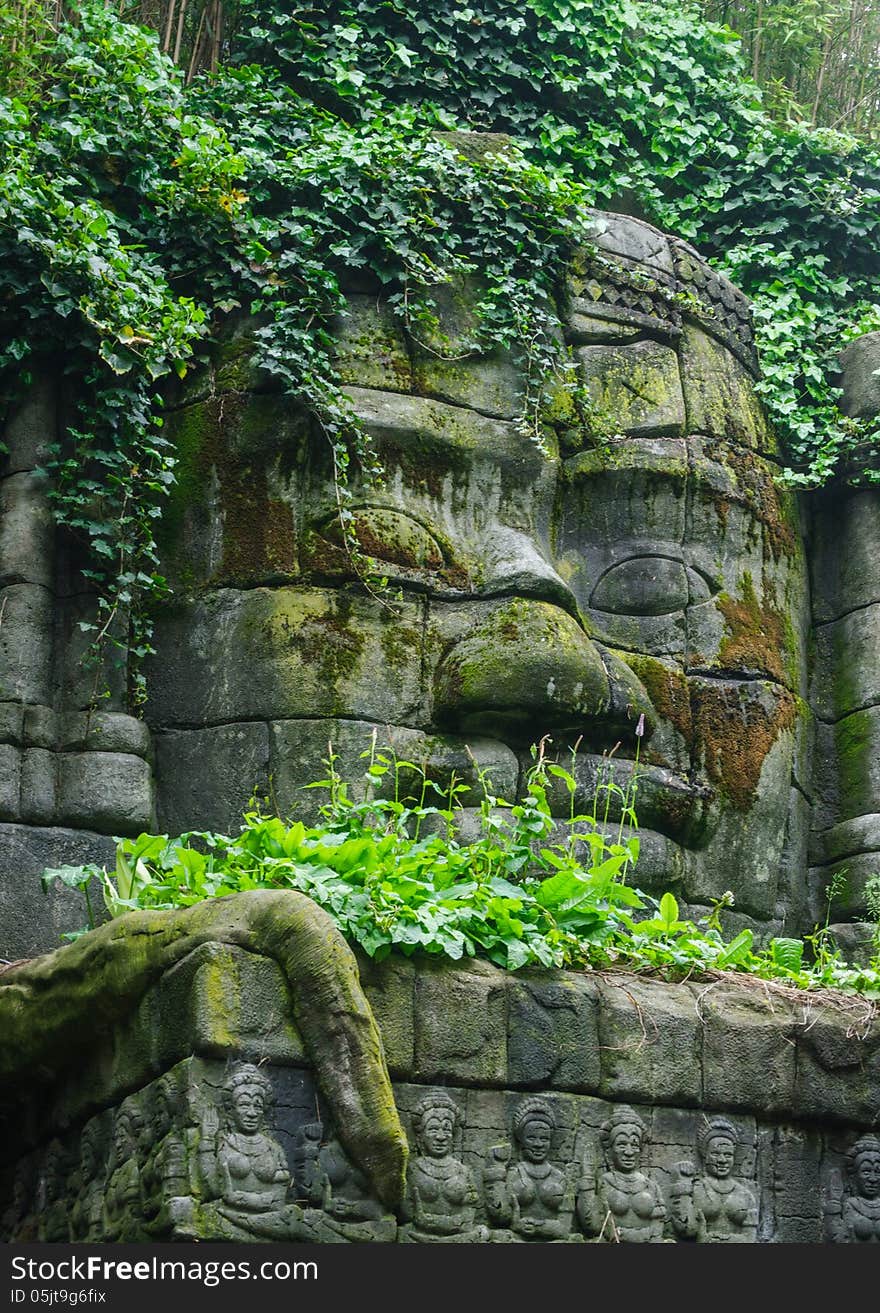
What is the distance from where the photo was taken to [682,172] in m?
11.9

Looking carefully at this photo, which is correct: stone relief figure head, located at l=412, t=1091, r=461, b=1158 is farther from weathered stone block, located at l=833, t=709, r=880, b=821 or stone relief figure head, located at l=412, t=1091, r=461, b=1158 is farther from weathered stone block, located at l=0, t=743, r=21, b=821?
weathered stone block, located at l=833, t=709, r=880, b=821

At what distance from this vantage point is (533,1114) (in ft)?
22.0

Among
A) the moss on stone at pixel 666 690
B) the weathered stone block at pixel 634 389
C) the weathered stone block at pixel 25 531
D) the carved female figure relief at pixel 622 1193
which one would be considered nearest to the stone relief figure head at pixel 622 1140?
the carved female figure relief at pixel 622 1193

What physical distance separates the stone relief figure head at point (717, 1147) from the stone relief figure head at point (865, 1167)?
0.51 metres

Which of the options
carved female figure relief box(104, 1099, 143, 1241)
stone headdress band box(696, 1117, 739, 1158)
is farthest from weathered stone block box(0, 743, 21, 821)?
stone headdress band box(696, 1117, 739, 1158)

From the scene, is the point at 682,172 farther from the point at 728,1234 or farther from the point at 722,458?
the point at 728,1234

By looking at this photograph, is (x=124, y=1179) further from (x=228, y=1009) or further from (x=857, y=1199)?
(x=857, y=1199)

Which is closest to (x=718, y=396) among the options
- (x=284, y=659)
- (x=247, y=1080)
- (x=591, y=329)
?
(x=591, y=329)

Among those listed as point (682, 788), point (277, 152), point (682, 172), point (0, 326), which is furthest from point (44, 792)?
point (682, 172)

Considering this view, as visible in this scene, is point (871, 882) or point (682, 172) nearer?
point (871, 882)

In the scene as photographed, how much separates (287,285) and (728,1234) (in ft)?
16.1

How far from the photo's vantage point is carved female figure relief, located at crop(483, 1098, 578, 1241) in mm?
6582

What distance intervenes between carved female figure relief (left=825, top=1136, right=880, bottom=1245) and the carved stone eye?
317 centimetres

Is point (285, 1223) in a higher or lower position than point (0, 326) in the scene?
lower
